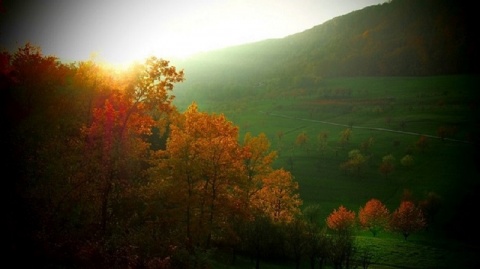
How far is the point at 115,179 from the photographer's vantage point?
31.5 meters

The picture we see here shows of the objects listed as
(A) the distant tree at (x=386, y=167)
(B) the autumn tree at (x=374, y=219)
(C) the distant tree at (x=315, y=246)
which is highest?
(A) the distant tree at (x=386, y=167)

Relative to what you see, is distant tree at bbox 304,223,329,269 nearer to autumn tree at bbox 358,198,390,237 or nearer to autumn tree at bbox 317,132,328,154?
autumn tree at bbox 358,198,390,237

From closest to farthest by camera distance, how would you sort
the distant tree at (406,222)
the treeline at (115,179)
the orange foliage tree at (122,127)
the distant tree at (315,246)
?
the treeline at (115,179), the orange foliage tree at (122,127), the distant tree at (315,246), the distant tree at (406,222)

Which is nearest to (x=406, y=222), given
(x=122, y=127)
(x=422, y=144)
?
(x=422, y=144)

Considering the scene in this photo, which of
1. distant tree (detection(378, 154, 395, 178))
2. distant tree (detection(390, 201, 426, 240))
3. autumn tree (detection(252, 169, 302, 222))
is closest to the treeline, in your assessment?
autumn tree (detection(252, 169, 302, 222))

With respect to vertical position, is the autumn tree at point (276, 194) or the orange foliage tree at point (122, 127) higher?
the orange foliage tree at point (122, 127)

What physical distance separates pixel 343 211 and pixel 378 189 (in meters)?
43.4

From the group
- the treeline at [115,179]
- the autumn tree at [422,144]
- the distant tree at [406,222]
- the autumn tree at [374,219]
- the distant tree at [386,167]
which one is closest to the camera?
the treeline at [115,179]

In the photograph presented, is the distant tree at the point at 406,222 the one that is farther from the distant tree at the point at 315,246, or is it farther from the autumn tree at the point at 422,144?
the autumn tree at the point at 422,144

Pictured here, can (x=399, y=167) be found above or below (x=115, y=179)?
below

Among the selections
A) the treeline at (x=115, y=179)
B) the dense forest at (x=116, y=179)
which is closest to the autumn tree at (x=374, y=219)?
the dense forest at (x=116, y=179)

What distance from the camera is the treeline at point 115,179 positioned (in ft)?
77.0

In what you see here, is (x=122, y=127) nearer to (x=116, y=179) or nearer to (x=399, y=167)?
(x=116, y=179)

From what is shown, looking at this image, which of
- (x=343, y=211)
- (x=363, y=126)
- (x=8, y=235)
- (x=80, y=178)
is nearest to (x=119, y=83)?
(x=80, y=178)
